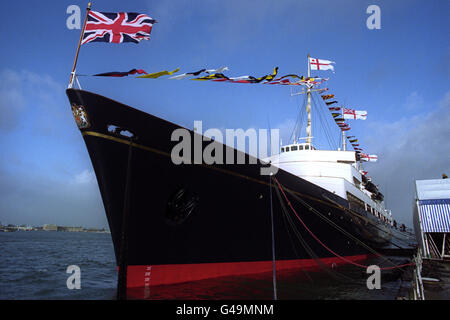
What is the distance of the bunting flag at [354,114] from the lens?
84.7 feet

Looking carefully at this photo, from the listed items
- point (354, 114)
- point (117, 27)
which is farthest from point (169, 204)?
Result: point (354, 114)

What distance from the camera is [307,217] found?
1301 cm

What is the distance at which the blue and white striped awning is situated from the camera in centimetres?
1973

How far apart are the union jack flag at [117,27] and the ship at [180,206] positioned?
1845 millimetres

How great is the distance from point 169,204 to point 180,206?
42cm

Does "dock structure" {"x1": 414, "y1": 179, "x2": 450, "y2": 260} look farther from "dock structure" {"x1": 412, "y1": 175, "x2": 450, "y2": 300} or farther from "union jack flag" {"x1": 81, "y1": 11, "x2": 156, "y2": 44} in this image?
"union jack flag" {"x1": 81, "y1": 11, "x2": 156, "y2": 44}

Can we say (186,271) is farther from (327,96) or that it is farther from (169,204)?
(327,96)

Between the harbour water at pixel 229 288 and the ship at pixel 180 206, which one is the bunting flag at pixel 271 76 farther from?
the harbour water at pixel 229 288

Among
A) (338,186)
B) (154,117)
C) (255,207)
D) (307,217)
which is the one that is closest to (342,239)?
(338,186)

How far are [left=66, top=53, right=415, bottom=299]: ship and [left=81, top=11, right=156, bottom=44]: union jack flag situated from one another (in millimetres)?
1845

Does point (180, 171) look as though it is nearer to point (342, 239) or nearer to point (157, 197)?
point (157, 197)

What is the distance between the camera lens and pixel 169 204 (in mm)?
8586

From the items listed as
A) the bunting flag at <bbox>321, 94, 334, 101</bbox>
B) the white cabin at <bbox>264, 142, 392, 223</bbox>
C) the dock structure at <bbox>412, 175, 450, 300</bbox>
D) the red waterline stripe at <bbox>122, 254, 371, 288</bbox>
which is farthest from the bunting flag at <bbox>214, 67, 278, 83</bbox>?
the dock structure at <bbox>412, 175, 450, 300</bbox>
